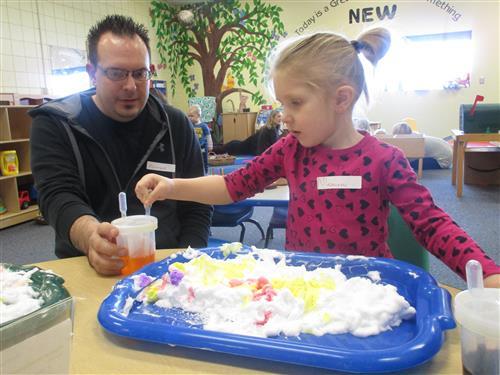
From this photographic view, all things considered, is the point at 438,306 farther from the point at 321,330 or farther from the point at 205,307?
the point at 205,307

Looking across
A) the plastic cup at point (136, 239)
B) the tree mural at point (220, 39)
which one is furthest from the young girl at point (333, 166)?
the tree mural at point (220, 39)

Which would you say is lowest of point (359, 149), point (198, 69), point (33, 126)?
point (359, 149)

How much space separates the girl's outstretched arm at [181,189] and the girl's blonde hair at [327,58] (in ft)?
1.18

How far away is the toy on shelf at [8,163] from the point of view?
430cm

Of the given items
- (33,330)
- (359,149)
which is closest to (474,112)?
(359,149)

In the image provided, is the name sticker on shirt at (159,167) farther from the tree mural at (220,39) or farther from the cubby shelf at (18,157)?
the tree mural at (220,39)

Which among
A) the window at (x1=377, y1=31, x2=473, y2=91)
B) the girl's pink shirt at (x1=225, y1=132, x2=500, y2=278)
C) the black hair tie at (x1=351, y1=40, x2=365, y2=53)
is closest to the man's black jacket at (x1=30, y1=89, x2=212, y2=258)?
the girl's pink shirt at (x1=225, y1=132, x2=500, y2=278)

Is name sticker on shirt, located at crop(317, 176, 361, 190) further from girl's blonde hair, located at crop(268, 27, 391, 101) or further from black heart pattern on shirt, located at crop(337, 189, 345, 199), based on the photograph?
girl's blonde hair, located at crop(268, 27, 391, 101)

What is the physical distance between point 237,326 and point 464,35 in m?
7.52

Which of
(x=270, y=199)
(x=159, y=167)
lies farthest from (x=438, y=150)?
(x=159, y=167)

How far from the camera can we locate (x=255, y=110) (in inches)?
311

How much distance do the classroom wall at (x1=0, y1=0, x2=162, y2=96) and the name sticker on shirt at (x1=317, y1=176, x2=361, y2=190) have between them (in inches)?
181

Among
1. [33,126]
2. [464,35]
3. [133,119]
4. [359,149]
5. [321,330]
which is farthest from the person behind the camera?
[464,35]

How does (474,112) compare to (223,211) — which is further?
(474,112)
